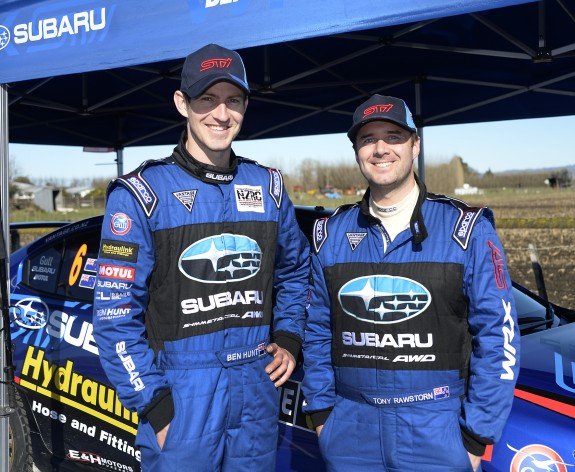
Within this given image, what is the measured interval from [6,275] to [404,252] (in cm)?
176

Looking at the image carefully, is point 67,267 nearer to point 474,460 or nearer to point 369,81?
point 474,460

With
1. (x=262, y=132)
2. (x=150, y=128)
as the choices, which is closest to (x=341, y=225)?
(x=262, y=132)

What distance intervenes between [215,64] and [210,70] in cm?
3

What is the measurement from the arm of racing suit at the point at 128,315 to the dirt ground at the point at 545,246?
5.02 meters

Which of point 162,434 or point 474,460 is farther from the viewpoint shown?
point 162,434

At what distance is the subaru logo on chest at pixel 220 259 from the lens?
77.9 inches

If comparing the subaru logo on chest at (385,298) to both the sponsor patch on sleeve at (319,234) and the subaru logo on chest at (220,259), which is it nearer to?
the sponsor patch on sleeve at (319,234)

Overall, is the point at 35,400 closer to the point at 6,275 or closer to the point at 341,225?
the point at 6,275

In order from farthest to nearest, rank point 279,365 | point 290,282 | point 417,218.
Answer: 1. point 290,282
2. point 279,365
3. point 417,218

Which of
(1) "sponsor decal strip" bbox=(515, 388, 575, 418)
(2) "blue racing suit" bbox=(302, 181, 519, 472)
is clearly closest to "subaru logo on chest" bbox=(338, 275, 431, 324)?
(2) "blue racing suit" bbox=(302, 181, 519, 472)

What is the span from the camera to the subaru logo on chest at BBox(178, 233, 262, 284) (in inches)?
77.9

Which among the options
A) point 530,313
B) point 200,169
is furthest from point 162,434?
point 530,313

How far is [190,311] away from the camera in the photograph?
1.97 metres

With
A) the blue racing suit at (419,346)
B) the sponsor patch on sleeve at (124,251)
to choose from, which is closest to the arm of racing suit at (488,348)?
the blue racing suit at (419,346)
